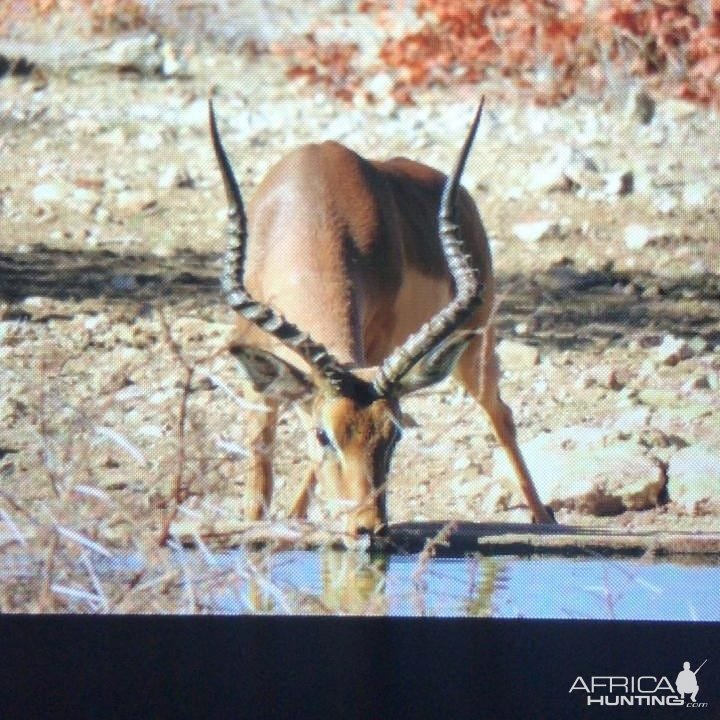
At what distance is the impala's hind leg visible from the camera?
478cm

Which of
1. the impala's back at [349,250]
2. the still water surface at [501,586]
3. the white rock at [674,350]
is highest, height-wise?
the impala's back at [349,250]

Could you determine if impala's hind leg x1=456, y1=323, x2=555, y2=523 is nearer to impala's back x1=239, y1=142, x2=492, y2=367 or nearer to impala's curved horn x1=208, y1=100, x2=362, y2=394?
impala's back x1=239, y1=142, x2=492, y2=367

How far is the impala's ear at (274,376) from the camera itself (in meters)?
3.99

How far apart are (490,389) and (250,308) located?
97cm

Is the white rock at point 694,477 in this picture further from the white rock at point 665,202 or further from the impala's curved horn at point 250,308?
the impala's curved horn at point 250,308

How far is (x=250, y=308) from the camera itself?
4012 mm

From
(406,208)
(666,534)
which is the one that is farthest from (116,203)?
(666,534)

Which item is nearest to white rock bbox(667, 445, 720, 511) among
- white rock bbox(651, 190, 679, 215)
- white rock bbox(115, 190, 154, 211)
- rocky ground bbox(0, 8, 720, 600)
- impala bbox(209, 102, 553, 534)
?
rocky ground bbox(0, 8, 720, 600)

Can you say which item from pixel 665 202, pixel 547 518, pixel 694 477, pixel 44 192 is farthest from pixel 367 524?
pixel 665 202

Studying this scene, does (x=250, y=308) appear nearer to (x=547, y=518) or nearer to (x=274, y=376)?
(x=274, y=376)

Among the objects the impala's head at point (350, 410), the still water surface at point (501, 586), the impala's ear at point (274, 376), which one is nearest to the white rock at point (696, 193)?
the impala's head at point (350, 410)

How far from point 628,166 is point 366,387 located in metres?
0.82

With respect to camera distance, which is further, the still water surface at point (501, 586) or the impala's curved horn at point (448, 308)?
the impala's curved horn at point (448, 308)

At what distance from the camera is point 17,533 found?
371 cm
